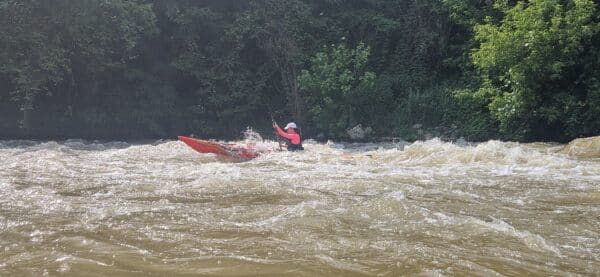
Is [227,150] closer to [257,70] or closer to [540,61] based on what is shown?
[540,61]

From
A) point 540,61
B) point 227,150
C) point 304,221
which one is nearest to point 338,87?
point 540,61

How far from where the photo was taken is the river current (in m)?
3.51

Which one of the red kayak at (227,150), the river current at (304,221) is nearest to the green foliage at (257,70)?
the red kayak at (227,150)

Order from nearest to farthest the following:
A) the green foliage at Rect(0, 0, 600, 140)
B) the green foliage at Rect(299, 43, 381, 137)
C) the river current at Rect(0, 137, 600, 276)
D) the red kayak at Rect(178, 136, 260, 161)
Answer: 1. the river current at Rect(0, 137, 600, 276)
2. the red kayak at Rect(178, 136, 260, 161)
3. the green foliage at Rect(0, 0, 600, 140)
4. the green foliage at Rect(299, 43, 381, 137)

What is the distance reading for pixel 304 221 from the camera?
4762 millimetres

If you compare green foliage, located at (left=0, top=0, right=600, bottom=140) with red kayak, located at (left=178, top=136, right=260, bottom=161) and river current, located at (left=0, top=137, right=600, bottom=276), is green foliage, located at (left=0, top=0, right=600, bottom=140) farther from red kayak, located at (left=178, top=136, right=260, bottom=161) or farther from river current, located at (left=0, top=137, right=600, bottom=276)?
river current, located at (left=0, top=137, right=600, bottom=276)

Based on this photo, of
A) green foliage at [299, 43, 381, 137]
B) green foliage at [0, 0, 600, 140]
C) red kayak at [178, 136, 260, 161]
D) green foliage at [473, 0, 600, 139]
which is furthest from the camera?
green foliage at [299, 43, 381, 137]

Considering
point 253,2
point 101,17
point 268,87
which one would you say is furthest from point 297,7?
point 101,17

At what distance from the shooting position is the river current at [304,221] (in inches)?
138

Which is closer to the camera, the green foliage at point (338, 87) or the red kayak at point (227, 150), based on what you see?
the red kayak at point (227, 150)

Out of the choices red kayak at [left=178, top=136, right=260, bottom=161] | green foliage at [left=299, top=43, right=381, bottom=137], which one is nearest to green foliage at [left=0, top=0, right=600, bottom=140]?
green foliage at [left=299, top=43, right=381, bottom=137]

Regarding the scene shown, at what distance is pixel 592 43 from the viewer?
1370cm

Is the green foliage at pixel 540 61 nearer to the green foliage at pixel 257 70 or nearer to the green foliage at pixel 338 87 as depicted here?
the green foliage at pixel 257 70

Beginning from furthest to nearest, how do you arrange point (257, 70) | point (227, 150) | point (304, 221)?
point (257, 70) < point (227, 150) < point (304, 221)
